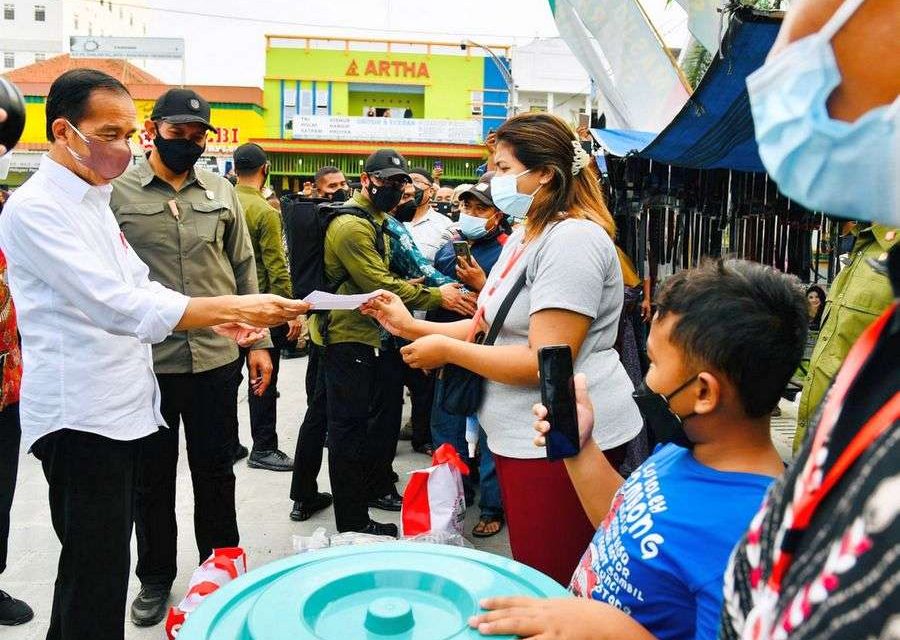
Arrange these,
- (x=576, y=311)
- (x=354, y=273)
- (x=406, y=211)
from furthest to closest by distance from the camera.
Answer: (x=406, y=211) < (x=354, y=273) < (x=576, y=311)

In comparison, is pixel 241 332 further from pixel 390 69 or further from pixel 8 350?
pixel 390 69

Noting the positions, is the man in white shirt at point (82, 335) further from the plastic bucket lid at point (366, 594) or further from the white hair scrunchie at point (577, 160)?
the white hair scrunchie at point (577, 160)

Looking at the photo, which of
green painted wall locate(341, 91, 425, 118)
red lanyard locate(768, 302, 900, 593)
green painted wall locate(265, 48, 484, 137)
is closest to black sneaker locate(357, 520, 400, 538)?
red lanyard locate(768, 302, 900, 593)

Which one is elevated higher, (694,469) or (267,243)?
(267,243)

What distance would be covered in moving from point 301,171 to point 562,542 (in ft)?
79.4

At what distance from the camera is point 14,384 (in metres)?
3.04

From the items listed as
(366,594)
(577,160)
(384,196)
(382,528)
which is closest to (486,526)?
(382,528)

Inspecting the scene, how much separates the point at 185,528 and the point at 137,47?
3579cm

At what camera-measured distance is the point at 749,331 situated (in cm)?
125

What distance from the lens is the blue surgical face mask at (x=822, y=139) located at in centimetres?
63

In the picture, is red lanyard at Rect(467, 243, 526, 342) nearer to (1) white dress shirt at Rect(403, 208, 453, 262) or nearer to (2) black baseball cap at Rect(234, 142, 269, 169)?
(1) white dress shirt at Rect(403, 208, 453, 262)

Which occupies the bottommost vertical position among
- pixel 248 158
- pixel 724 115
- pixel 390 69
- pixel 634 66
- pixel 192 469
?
pixel 192 469

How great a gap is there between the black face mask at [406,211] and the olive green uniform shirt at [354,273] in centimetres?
134

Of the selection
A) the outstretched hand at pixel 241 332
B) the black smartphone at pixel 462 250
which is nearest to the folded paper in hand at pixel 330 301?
the outstretched hand at pixel 241 332
